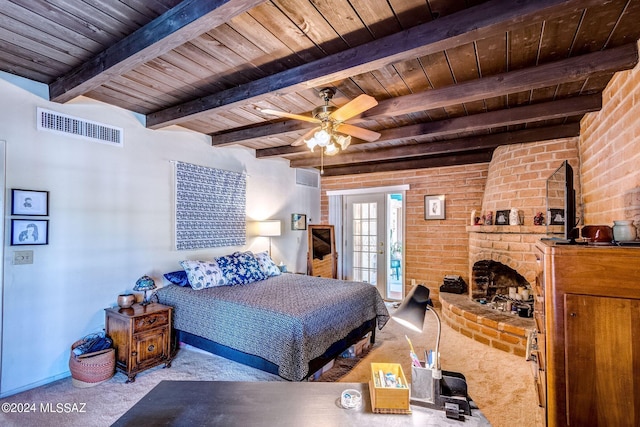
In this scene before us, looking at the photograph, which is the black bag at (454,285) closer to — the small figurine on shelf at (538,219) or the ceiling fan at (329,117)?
the small figurine on shelf at (538,219)

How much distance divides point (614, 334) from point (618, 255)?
302 millimetres

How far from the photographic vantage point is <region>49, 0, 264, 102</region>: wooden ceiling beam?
1474 millimetres

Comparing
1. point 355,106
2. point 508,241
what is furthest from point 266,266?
point 508,241

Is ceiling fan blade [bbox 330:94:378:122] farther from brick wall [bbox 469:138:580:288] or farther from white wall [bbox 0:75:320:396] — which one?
brick wall [bbox 469:138:580:288]

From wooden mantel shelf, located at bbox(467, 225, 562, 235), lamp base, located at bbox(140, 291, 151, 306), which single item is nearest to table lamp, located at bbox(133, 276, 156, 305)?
lamp base, located at bbox(140, 291, 151, 306)

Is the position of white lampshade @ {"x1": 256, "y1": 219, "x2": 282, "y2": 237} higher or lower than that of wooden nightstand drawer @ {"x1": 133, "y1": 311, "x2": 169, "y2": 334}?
higher

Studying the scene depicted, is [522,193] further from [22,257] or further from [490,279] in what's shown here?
[22,257]

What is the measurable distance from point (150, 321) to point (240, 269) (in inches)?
43.3

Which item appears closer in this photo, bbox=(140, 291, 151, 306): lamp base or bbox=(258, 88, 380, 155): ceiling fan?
bbox=(258, 88, 380, 155): ceiling fan

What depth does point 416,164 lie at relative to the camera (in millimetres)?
5039

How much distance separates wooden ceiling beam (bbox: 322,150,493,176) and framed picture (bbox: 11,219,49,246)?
168 inches

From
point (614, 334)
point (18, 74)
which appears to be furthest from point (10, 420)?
point (614, 334)

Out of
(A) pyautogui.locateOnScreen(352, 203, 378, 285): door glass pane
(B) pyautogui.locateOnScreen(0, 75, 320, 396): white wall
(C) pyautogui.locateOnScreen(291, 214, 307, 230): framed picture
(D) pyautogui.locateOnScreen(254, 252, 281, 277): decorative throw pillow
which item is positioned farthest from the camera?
(A) pyautogui.locateOnScreen(352, 203, 378, 285): door glass pane

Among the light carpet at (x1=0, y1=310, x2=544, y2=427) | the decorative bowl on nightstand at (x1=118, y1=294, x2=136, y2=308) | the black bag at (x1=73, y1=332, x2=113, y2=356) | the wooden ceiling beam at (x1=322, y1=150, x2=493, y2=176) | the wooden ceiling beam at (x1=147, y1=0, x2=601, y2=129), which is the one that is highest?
the wooden ceiling beam at (x1=147, y1=0, x2=601, y2=129)
